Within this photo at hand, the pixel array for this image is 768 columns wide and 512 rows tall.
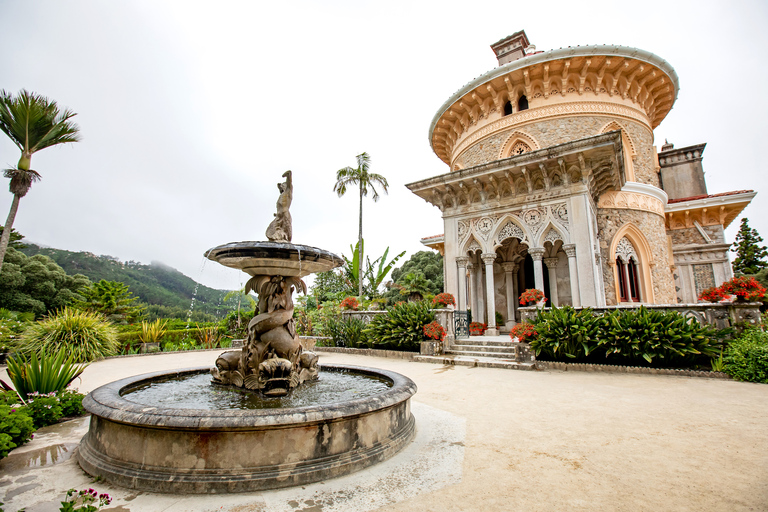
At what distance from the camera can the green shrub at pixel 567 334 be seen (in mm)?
8000

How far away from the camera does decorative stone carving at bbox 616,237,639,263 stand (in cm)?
1352

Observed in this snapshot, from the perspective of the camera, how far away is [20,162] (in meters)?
13.3

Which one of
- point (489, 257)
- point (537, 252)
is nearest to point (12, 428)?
point (489, 257)

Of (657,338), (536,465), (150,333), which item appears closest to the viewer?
(536,465)

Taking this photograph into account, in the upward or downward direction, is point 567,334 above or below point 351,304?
below

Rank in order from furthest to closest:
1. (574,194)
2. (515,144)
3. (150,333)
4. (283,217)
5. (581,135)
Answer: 1. (515,144)
2. (581,135)
3. (150,333)
4. (574,194)
5. (283,217)

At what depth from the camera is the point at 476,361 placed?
8.99 metres

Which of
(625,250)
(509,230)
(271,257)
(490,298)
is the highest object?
(509,230)

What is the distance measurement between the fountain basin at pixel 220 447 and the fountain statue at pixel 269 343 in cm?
147

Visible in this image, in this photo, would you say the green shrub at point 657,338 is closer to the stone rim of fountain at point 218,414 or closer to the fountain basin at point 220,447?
the stone rim of fountain at point 218,414

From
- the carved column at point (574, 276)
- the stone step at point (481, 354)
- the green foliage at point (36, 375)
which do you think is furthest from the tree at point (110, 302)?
the carved column at point (574, 276)

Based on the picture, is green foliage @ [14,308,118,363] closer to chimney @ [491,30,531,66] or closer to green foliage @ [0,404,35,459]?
green foliage @ [0,404,35,459]

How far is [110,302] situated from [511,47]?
24891 millimetres

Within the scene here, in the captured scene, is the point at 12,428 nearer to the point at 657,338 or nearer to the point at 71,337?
the point at 71,337
